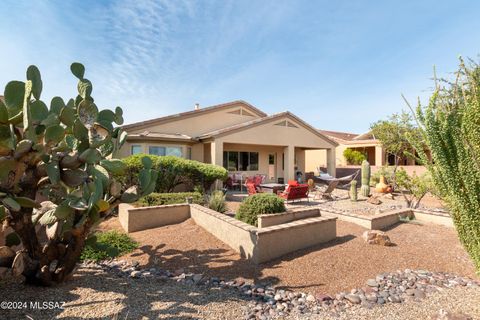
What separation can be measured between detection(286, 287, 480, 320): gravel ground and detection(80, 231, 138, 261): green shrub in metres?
3.69

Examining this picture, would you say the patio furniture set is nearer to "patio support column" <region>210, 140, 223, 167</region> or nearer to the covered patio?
the covered patio

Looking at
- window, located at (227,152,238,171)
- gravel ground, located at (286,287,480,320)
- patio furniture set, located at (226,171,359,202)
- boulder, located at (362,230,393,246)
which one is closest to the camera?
gravel ground, located at (286,287,480,320)

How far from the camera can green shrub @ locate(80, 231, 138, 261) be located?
176 inches

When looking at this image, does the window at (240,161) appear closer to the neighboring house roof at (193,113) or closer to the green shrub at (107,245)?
the neighboring house roof at (193,113)

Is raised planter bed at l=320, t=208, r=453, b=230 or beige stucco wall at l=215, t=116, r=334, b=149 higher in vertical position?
beige stucco wall at l=215, t=116, r=334, b=149

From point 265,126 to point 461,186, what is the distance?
47.2ft

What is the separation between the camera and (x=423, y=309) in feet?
11.8

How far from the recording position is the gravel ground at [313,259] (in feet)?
14.8

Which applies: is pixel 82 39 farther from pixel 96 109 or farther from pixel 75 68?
pixel 96 109

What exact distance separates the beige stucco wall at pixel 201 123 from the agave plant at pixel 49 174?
493 inches

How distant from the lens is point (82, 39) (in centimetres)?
821

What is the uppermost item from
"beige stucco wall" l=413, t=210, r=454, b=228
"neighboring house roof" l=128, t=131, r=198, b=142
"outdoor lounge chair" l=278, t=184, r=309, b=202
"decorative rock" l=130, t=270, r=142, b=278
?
"neighboring house roof" l=128, t=131, r=198, b=142

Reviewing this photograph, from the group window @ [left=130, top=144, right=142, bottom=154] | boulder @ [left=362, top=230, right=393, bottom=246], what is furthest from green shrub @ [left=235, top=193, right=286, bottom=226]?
window @ [left=130, top=144, right=142, bottom=154]

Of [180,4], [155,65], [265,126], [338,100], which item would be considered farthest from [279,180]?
[180,4]
